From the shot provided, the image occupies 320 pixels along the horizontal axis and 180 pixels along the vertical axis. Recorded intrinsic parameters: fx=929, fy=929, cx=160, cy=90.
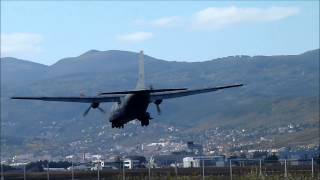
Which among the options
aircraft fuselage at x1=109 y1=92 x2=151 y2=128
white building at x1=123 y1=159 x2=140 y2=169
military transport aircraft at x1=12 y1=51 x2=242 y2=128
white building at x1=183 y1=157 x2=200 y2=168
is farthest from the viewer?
white building at x1=183 y1=157 x2=200 y2=168

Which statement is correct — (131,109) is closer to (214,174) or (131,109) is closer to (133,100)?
(133,100)

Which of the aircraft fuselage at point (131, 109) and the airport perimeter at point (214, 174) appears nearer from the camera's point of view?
the airport perimeter at point (214, 174)

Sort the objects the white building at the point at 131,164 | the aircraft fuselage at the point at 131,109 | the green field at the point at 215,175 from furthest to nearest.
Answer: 1. the white building at the point at 131,164
2. the aircraft fuselage at the point at 131,109
3. the green field at the point at 215,175

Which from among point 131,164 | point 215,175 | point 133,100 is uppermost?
point 133,100

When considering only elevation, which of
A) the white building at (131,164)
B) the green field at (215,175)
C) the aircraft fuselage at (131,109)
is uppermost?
the aircraft fuselage at (131,109)

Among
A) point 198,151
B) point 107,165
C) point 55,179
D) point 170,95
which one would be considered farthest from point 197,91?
point 198,151

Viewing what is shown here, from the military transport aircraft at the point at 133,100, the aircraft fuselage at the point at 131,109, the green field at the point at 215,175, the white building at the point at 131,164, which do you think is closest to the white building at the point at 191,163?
the white building at the point at 131,164

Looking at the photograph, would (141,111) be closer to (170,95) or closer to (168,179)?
(170,95)

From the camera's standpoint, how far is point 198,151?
195 metres

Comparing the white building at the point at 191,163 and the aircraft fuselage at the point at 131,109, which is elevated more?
the aircraft fuselage at the point at 131,109

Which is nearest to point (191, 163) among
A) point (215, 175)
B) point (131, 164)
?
point (131, 164)

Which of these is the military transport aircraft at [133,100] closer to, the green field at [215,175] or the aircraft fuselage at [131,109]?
the aircraft fuselage at [131,109]

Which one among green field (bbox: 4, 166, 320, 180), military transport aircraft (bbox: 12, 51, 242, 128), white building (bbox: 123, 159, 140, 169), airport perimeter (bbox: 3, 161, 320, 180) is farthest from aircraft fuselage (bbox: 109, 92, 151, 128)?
white building (bbox: 123, 159, 140, 169)

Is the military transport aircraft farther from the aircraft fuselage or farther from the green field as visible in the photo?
the green field
